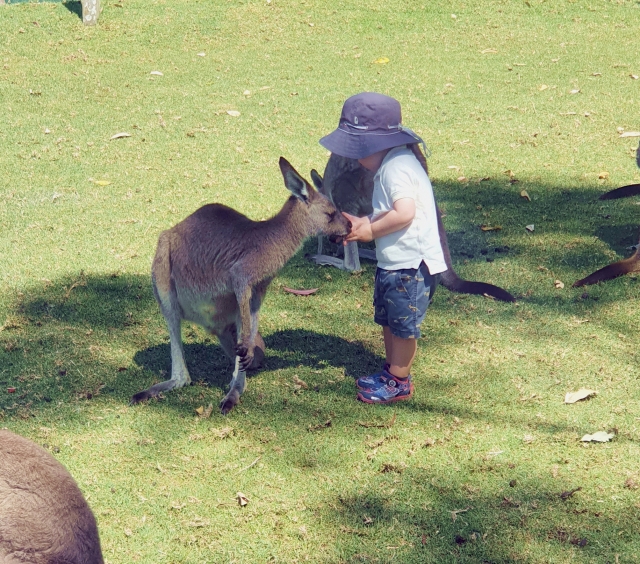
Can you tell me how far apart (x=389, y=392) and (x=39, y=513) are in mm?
1917

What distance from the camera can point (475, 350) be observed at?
4.05 metres

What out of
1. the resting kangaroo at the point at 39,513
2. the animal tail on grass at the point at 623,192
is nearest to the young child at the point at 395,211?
the resting kangaroo at the point at 39,513

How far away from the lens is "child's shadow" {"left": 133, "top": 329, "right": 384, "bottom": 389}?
12.8 feet

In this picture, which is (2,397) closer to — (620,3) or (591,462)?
(591,462)

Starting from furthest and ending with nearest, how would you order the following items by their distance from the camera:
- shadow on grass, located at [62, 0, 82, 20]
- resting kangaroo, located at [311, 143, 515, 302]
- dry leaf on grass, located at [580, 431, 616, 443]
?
shadow on grass, located at [62, 0, 82, 20], resting kangaroo, located at [311, 143, 515, 302], dry leaf on grass, located at [580, 431, 616, 443]

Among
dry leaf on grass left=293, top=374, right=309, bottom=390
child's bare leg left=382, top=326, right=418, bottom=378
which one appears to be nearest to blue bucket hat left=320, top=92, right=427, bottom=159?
child's bare leg left=382, top=326, right=418, bottom=378

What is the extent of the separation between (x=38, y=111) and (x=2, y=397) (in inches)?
196

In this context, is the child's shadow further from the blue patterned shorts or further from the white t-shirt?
the white t-shirt

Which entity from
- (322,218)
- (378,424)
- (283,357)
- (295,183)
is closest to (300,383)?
(283,357)

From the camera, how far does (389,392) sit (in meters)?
3.61

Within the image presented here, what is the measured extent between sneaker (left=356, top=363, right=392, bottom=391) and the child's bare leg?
4cm

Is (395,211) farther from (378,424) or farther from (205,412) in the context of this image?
(205,412)

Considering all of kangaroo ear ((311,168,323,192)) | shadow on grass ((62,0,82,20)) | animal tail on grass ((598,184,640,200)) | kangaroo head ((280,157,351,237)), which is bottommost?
animal tail on grass ((598,184,640,200))

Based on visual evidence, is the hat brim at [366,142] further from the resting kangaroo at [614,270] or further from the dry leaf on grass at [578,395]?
the resting kangaroo at [614,270]
